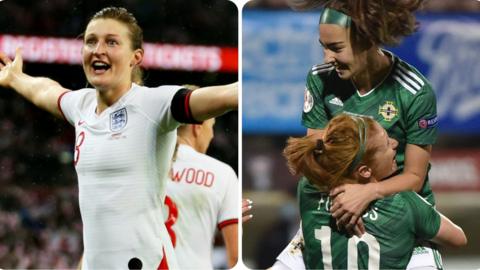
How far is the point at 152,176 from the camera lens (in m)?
2.92

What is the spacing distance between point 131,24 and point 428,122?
117cm

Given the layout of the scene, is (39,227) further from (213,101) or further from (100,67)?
(213,101)

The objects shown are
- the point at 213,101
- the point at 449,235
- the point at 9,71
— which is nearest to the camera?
the point at 213,101

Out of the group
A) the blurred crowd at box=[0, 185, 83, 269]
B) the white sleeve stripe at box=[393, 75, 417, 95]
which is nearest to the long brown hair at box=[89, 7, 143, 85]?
the blurred crowd at box=[0, 185, 83, 269]

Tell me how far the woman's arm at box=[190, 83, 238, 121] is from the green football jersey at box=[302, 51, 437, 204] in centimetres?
28

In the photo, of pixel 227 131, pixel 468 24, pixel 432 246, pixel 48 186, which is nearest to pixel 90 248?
pixel 48 186

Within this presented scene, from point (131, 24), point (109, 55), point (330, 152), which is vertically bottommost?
point (330, 152)

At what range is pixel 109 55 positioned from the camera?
2.93 m

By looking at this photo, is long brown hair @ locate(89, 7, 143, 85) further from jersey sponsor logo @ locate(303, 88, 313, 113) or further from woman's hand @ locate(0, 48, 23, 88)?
jersey sponsor logo @ locate(303, 88, 313, 113)

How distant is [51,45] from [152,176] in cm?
64

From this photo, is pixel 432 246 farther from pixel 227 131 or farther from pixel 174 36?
pixel 174 36

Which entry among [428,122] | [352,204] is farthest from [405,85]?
[352,204]

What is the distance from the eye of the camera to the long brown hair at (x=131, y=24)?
297cm

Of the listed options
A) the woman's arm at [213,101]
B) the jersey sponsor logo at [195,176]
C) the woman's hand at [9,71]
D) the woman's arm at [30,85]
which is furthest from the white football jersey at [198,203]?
the woman's hand at [9,71]
